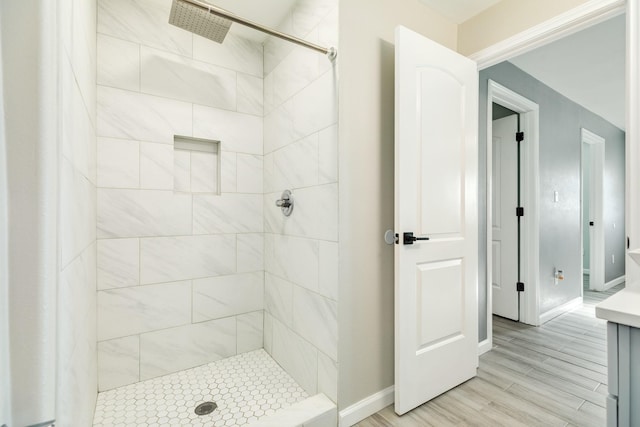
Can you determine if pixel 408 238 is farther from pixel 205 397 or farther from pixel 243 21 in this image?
pixel 205 397

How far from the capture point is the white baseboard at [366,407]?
154cm

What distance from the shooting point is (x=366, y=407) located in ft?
5.28

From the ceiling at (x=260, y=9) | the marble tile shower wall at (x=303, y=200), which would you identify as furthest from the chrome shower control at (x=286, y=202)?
the ceiling at (x=260, y=9)

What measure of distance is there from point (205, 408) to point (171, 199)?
1.30 meters

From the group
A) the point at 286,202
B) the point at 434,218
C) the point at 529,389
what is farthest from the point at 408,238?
the point at 529,389

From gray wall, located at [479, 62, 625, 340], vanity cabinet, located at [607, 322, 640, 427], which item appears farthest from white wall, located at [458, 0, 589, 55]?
vanity cabinet, located at [607, 322, 640, 427]

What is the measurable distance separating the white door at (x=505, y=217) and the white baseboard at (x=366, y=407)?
6.79ft

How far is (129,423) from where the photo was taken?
1514 mm

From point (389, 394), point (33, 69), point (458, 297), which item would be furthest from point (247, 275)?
point (33, 69)

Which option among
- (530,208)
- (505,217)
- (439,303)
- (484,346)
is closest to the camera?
(439,303)

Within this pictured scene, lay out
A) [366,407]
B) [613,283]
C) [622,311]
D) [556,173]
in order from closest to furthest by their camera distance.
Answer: [622,311], [366,407], [556,173], [613,283]

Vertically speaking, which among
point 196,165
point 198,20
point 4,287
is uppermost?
point 198,20

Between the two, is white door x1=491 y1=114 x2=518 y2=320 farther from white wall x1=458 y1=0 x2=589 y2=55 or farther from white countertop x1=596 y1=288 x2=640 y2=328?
white countertop x1=596 y1=288 x2=640 y2=328

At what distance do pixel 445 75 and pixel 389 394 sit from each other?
1939mm
